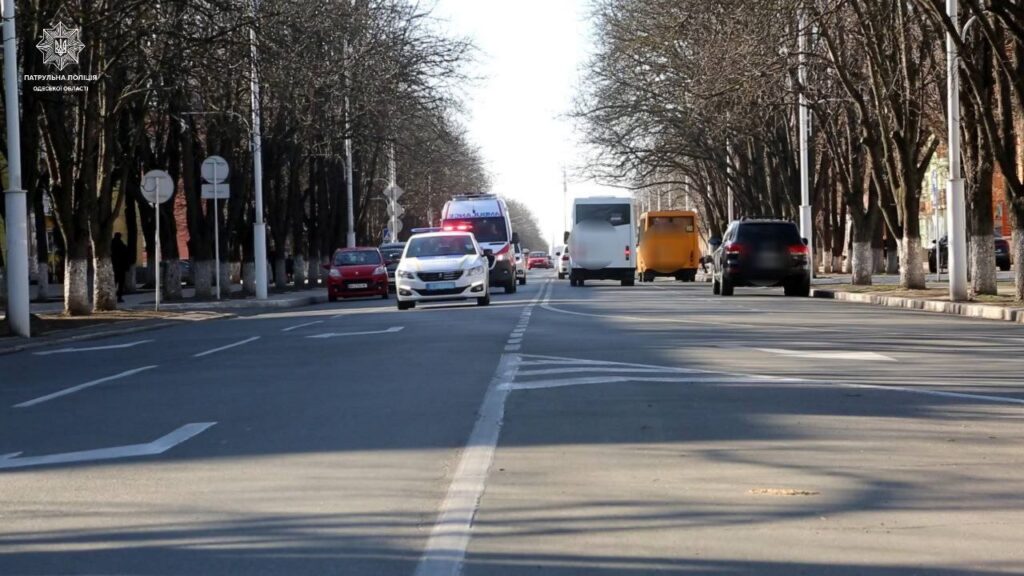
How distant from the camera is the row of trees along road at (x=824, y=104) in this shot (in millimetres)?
29375

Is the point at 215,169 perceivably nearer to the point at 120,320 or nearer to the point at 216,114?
the point at 216,114

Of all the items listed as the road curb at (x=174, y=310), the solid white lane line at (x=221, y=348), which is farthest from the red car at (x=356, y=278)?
the solid white lane line at (x=221, y=348)

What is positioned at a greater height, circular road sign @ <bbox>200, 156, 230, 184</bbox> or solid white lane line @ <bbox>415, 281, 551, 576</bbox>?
circular road sign @ <bbox>200, 156, 230, 184</bbox>

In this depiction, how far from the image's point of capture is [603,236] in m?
53.3

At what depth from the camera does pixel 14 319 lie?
2455 centimetres

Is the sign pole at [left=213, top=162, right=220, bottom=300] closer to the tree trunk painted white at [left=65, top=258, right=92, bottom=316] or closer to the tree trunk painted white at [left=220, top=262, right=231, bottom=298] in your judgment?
the tree trunk painted white at [left=220, top=262, right=231, bottom=298]

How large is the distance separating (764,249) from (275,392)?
25.7 m

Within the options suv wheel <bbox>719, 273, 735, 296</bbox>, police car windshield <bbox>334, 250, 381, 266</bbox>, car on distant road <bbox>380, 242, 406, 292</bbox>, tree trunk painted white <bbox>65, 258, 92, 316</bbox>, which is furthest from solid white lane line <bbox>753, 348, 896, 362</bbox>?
car on distant road <bbox>380, 242, 406, 292</bbox>

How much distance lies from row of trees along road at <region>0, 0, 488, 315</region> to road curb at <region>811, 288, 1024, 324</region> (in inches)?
536

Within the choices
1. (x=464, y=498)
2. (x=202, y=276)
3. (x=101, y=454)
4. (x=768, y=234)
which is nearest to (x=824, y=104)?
(x=768, y=234)

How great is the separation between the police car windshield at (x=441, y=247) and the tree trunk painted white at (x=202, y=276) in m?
11.2

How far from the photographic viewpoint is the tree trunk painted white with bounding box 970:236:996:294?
30922 millimetres

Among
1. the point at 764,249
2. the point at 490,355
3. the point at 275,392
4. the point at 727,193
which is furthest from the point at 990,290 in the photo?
the point at 727,193

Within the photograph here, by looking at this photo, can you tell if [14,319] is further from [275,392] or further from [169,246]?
[169,246]
